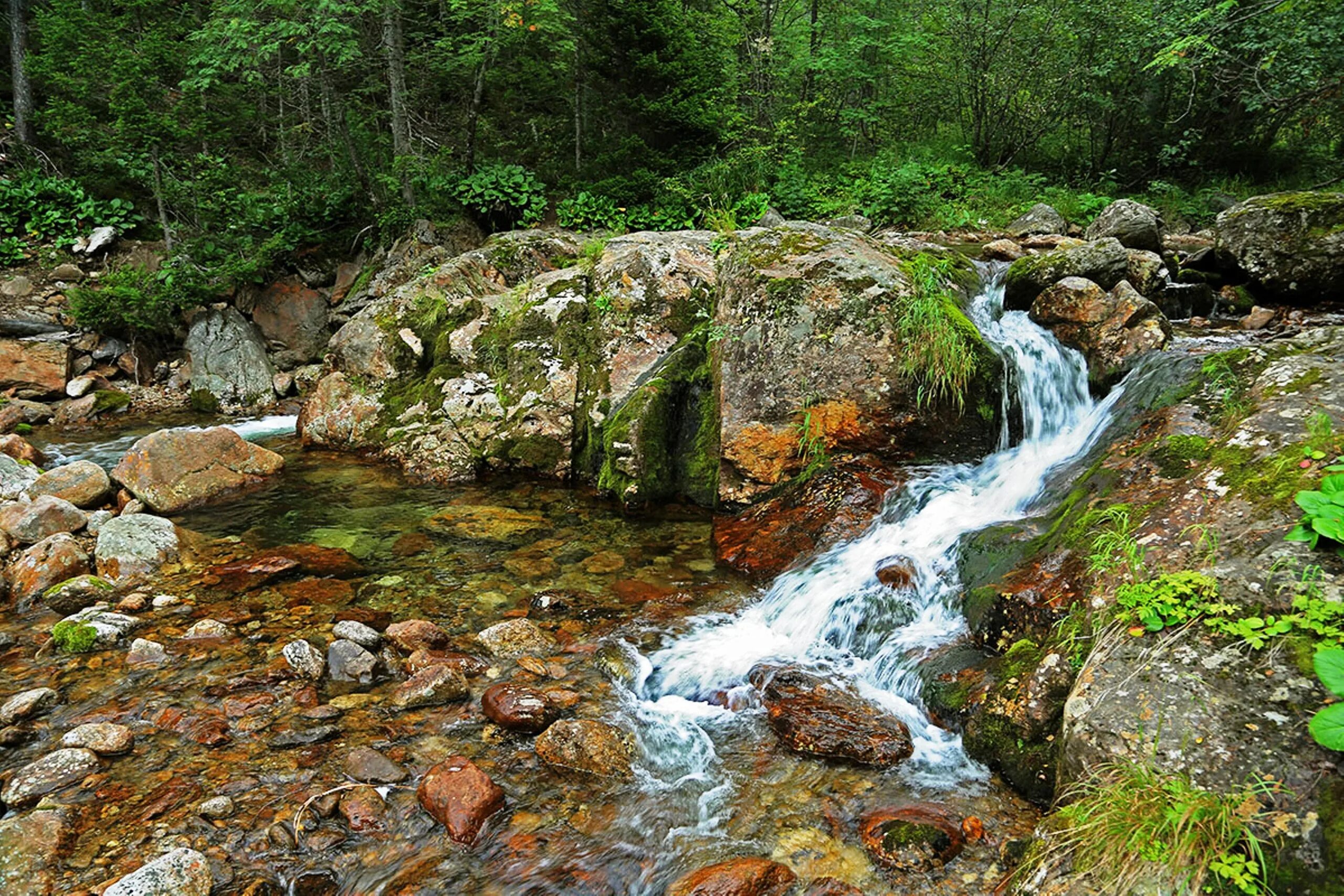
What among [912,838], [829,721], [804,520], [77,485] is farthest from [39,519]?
[912,838]

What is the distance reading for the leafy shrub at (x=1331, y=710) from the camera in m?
2.17

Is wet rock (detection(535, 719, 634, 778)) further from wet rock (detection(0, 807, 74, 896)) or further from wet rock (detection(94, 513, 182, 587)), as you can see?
wet rock (detection(94, 513, 182, 587))

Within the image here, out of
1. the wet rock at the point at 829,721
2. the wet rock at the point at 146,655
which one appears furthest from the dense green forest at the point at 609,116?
the wet rock at the point at 146,655

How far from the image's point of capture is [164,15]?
592 inches

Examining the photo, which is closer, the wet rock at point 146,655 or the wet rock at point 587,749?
the wet rock at point 587,749

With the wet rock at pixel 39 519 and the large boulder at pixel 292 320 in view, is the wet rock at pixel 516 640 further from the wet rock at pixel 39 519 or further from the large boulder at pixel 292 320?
the large boulder at pixel 292 320

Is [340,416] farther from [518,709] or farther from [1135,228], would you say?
[1135,228]

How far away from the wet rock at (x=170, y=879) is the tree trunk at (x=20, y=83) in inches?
701

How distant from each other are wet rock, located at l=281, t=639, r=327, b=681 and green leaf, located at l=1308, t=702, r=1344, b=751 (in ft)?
16.4

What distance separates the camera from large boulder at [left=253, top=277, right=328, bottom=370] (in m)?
13.4

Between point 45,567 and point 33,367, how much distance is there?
8.53m

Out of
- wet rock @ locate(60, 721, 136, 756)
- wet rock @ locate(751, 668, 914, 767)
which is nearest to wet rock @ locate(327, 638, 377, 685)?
wet rock @ locate(60, 721, 136, 756)

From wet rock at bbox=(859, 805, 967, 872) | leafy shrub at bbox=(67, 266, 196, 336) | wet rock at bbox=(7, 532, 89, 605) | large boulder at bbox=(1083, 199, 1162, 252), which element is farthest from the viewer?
leafy shrub at bbox=(67, 266, 196, 336)

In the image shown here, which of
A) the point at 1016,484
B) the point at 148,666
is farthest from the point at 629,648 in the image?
the point at 1016,484
